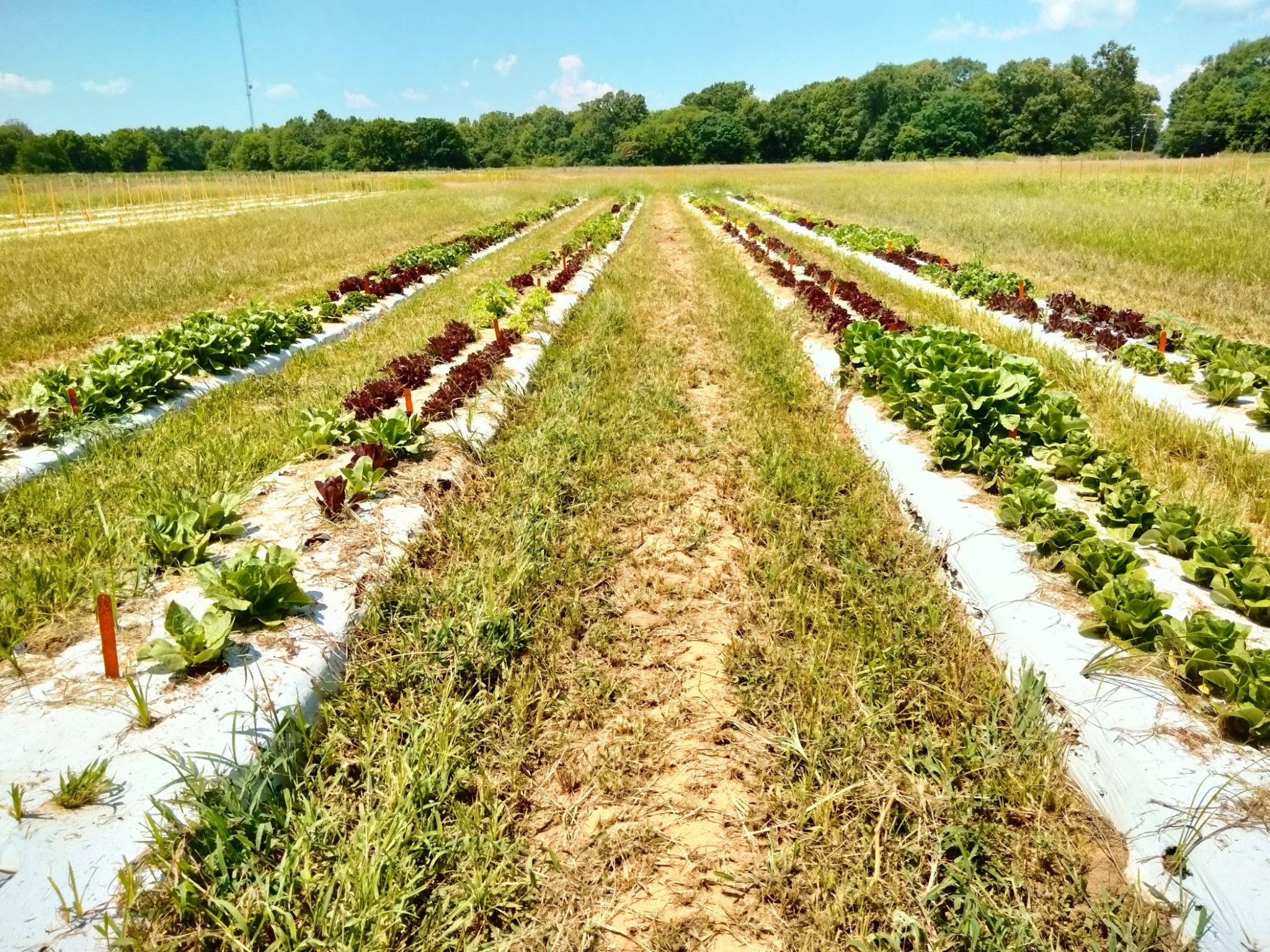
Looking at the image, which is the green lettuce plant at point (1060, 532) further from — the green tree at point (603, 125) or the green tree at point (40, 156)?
the green tree at point (603, 125)

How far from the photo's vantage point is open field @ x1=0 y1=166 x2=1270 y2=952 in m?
1.99

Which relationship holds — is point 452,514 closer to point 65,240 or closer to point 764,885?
point 764,885

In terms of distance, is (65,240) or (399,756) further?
(65,240)

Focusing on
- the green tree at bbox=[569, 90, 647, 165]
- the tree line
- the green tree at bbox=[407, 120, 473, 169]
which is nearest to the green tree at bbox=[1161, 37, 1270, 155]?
the tree line

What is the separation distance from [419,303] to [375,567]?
7.32 meters

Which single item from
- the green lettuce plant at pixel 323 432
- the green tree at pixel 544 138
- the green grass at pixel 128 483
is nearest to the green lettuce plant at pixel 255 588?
the green grass at pixel 128 483

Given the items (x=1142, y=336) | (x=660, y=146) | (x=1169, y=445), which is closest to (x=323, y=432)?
(x=1169, y=445)

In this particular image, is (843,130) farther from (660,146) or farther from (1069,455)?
(1069,455)

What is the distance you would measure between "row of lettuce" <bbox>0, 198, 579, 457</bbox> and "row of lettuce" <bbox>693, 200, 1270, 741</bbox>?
5761 mm

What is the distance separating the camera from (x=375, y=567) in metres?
3.38

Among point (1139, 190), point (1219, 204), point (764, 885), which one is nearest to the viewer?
point (764, 885)

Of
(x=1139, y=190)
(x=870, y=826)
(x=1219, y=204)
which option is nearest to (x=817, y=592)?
(x=870, y=826)

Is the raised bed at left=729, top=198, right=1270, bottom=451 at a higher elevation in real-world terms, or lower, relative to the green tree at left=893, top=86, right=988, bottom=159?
lower

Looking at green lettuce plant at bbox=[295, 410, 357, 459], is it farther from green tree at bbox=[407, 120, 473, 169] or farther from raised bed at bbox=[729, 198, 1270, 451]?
green tree at bbox=[407, 120, 473, 169]
